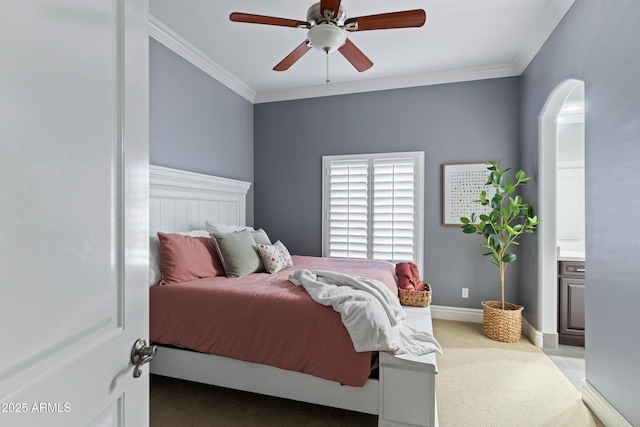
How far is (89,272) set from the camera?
724 mm

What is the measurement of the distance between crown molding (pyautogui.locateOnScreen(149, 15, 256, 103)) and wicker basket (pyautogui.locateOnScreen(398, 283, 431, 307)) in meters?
3.11

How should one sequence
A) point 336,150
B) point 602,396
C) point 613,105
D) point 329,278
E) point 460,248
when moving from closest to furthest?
1. point 613,105
2. point 602,396
3. point 329,278
4. point 460,248
5. point 336,150

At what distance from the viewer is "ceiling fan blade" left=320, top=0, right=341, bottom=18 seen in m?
1.94

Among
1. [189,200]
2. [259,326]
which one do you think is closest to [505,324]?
[259,326]

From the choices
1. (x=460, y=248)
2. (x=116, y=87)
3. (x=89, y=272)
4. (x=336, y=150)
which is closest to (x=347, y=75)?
(x=336, y=150)

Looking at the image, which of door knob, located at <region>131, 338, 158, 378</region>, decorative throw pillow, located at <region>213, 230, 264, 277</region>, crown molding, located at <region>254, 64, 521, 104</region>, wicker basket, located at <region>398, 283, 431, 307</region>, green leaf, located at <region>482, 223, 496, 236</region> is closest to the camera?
door knob, located at <region>131, 338, 158, 378</region>

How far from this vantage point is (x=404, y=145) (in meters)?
4.07

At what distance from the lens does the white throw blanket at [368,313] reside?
178 cm

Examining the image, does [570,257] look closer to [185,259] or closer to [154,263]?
[185,259]

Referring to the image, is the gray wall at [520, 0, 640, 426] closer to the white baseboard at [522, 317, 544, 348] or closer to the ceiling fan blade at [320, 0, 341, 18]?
the white baseboard at [522, 317, 544, 348]

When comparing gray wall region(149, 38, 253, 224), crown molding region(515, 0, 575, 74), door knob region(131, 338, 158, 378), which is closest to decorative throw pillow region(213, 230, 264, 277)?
gray wall region(149, 38, 253, 224)

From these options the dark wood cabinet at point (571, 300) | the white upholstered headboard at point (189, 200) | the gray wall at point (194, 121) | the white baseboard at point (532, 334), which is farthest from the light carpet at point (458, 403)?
the gray wall at point (194, 121)

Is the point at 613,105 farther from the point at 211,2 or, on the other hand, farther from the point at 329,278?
the point at 211,2

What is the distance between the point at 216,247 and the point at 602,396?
9.46 feet
